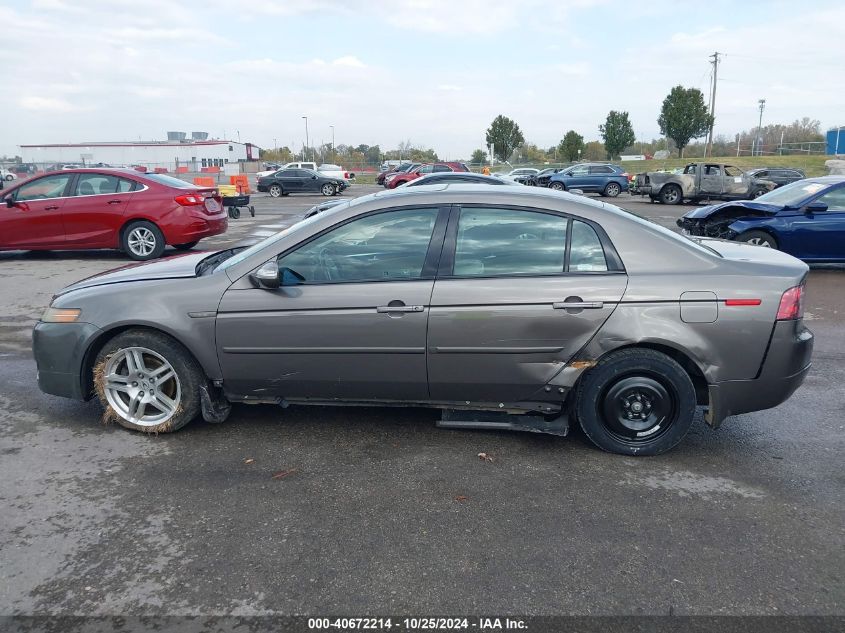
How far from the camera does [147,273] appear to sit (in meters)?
4.32

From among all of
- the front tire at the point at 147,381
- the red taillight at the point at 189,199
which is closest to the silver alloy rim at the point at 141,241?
the red taillight at the point at 189,199

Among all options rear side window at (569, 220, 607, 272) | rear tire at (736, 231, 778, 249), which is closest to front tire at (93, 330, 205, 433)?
rear side window at (569, 220, 607, 272)

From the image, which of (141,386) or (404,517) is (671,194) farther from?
(404,517)

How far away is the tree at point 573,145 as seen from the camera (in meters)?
64.8

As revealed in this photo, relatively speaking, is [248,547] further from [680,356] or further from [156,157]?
[156,157]

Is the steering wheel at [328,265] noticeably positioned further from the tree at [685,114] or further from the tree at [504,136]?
the tree at [504,136]

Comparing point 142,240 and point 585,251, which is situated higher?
point 585,251

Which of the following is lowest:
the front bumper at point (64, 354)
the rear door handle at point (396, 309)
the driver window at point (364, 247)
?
the front bumper at point (64, 354)

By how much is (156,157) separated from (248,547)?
84589 mm

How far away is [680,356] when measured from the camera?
3789 mm

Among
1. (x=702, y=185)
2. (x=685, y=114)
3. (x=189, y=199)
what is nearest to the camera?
(x=189, y=199)

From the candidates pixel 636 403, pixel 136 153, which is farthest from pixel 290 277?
pixel 136 153

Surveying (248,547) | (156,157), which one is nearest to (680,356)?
(248,547)

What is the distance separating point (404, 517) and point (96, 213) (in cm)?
938
